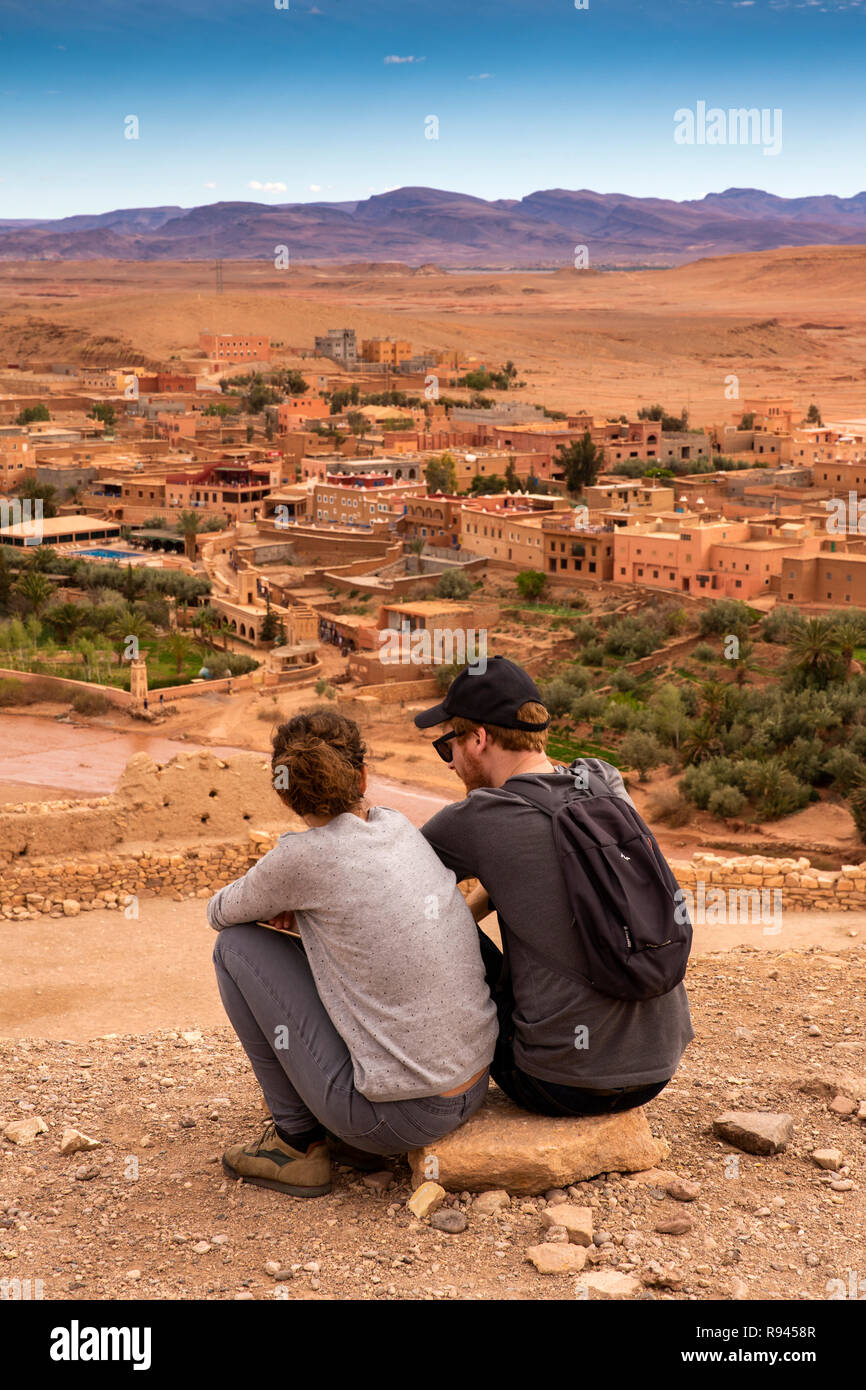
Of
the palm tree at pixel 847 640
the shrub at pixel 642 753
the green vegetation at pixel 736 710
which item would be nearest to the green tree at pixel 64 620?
the green vegetation at pixel 736 710

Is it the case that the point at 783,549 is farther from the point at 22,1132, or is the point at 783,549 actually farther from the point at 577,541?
the point at 22,1132

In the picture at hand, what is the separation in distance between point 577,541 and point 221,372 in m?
48.7

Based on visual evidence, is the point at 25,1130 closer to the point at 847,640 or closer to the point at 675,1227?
the point at 675,1227

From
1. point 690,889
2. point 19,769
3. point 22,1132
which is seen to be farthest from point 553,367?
point 22,1132

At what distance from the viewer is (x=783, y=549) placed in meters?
27.5

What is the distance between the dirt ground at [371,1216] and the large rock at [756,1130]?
0.03m

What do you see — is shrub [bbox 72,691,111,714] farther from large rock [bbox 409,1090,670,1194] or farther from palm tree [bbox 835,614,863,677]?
large rock [bbox 409,1090,670,1194]

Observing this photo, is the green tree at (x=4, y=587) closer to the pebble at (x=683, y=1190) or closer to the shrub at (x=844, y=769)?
the shrub at (x=844, y=769)

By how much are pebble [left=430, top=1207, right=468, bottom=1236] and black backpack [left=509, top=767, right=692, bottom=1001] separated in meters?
0.64

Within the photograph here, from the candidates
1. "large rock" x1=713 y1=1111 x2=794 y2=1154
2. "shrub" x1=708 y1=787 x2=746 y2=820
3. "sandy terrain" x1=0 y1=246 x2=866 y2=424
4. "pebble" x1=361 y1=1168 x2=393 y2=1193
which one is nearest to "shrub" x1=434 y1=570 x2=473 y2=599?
"shrub" x1=708 y1=787 x2=746 y2=820

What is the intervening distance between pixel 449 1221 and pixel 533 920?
745 millimetres

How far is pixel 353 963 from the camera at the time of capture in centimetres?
341

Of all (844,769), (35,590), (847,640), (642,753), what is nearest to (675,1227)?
(844,769)

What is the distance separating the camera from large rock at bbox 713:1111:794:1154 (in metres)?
3.88
